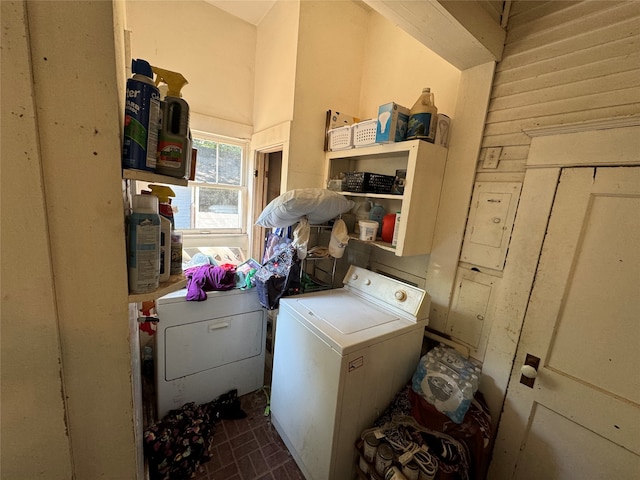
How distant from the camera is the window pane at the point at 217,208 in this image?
2.49m

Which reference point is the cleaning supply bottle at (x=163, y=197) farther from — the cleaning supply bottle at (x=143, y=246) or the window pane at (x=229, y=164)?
the window pane at (x=229, y=164)

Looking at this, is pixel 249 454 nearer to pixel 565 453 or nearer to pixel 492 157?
pixel 565 453

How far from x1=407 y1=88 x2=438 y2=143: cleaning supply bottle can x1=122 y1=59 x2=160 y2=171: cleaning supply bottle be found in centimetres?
134

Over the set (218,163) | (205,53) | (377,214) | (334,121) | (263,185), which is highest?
(205,53)

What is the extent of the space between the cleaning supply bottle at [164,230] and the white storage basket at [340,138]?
1.41 meters

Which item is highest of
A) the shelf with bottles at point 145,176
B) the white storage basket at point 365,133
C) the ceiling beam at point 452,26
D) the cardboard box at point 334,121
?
the ceiling beam at point 452,26

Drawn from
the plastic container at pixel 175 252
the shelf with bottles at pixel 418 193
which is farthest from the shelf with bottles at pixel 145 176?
the shelf with bottles at pixel 418 193

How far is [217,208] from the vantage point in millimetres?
2584

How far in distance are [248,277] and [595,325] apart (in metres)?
1.95

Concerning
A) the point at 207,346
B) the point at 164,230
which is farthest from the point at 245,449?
the point at 164,230

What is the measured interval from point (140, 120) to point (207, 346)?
1.63 metres

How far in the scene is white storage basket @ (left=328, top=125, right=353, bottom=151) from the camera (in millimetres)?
1901

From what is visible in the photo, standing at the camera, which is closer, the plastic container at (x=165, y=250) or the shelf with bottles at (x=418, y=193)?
the plastic container at (x=165, y=250)

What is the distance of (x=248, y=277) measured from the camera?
192 centimetres
